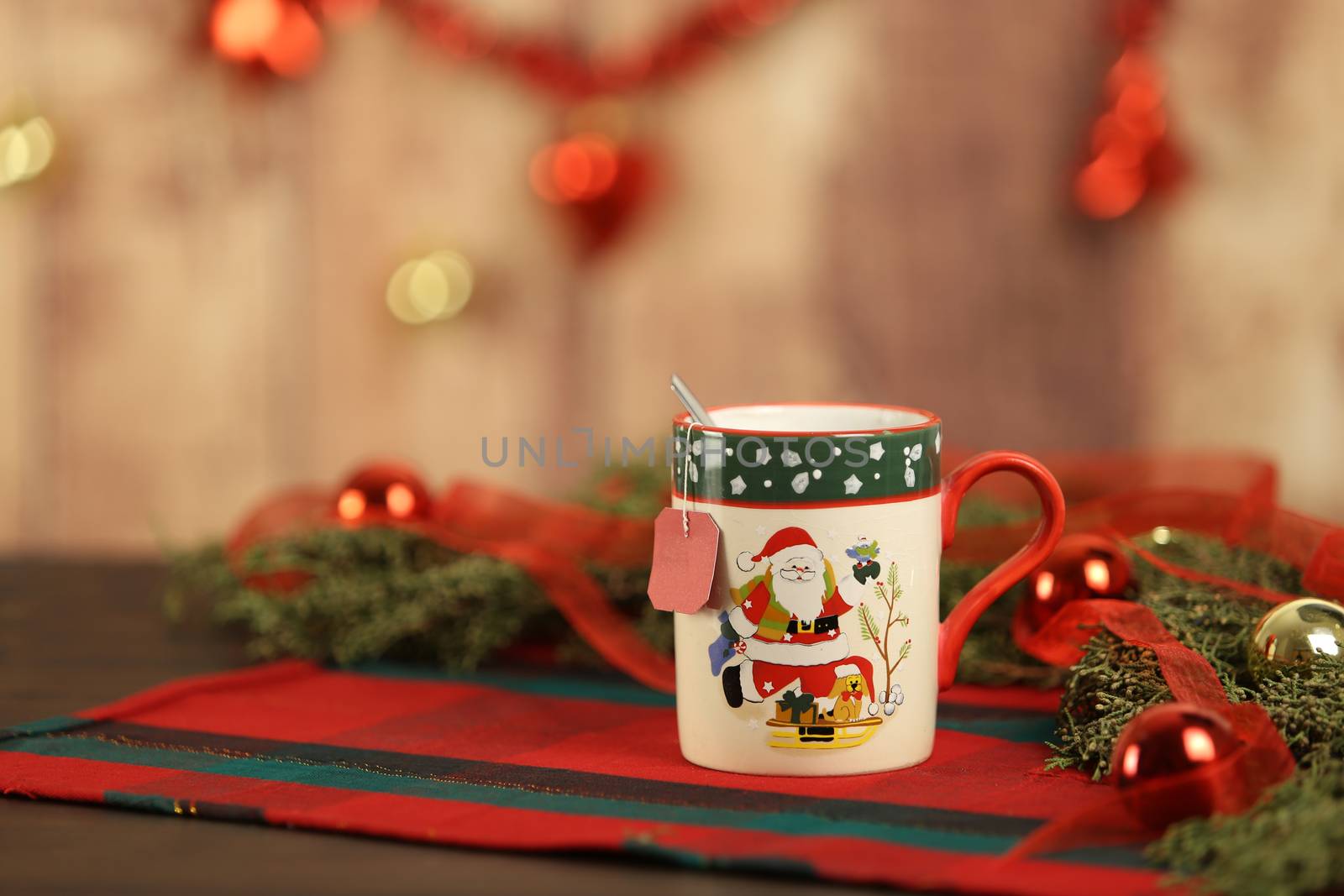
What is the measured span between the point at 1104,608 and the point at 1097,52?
66 cm

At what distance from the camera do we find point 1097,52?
1256 millimetres

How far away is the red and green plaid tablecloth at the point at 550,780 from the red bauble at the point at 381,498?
15 cm

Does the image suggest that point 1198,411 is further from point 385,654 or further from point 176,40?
point 176,40

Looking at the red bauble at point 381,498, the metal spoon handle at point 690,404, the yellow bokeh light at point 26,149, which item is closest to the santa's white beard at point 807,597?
the metal spoon handle at point 690,404

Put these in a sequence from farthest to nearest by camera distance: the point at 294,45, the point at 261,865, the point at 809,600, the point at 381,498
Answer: the point at 294,45, the point at 381,498, the point at 809,600, the point at 261,865

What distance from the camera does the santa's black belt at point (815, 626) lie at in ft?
2.35

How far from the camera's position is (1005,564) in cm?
78

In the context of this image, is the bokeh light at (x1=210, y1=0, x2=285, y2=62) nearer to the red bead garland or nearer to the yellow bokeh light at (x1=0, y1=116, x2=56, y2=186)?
the yellow bokeh light at (x1=0, y1=116, x2=56, y2=186)

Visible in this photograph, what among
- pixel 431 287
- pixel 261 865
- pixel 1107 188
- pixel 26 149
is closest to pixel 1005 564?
pixel 261 865

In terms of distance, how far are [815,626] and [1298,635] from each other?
25 centimetres

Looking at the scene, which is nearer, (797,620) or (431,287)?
(797,620)

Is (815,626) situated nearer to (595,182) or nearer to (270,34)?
(595,182)

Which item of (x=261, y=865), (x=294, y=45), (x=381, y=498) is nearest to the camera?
(x=261, y=865)

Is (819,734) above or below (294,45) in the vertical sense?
below
